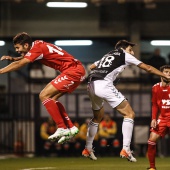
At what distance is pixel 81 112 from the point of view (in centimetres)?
2358

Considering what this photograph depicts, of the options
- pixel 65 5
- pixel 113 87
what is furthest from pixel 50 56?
pixel 65 5

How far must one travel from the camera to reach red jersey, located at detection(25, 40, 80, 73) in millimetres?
12398

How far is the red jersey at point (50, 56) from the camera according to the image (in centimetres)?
1240

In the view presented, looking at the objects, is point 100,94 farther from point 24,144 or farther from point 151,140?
point 24,144

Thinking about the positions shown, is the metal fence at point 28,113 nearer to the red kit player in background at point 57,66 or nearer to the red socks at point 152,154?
the red socks at point 152,154

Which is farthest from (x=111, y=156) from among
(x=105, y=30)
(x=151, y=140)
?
(x=151, y=140)

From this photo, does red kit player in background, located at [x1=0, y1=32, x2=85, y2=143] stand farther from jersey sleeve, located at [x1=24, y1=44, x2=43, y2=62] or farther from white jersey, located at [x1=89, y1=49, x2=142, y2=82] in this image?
white jersey, located at [x1=89, y1=49, x2=142, y2=82]

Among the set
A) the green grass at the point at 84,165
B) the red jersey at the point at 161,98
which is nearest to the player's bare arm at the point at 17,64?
the red jersey at the point at 161,98

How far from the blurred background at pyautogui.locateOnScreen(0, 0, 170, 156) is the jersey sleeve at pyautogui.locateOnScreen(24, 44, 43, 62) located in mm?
10680

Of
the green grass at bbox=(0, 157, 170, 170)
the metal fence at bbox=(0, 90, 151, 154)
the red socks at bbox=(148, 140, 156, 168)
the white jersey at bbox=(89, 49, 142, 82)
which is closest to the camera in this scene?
the white jersey at bbox=(89, 49, 142, 82)

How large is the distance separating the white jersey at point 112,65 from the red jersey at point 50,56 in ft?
1.55

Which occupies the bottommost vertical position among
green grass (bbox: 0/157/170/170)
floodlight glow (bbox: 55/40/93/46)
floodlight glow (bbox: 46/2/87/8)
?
green grass (bbox: 0/157/170/170)

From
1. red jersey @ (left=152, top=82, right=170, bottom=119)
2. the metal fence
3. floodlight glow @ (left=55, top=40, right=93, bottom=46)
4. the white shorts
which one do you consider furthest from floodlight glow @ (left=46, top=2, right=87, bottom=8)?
the white shorts

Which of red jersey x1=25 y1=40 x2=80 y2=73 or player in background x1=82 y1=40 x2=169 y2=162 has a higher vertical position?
red jersey x1=25 y1=40 x2=80 y2=73
